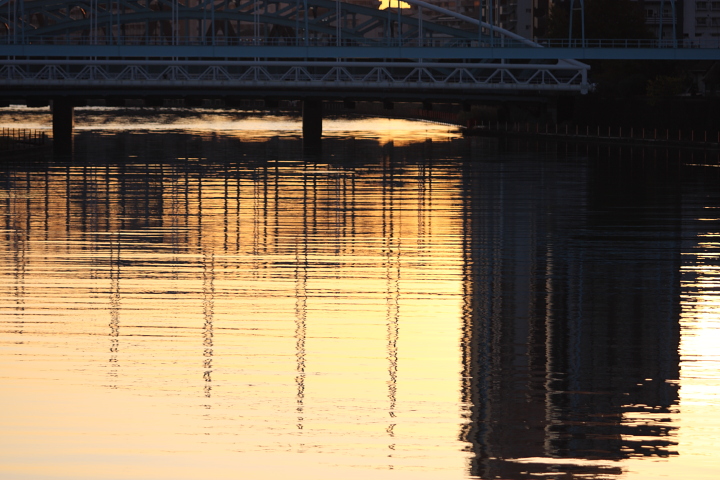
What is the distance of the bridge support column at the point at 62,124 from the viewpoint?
4149 inches

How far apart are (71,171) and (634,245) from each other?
136 ft

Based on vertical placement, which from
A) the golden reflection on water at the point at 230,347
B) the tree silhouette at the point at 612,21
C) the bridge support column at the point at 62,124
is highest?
the tree silhouette at the point at 612,21

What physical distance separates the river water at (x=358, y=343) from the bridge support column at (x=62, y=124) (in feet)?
209

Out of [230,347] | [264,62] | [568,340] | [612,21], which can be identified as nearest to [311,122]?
[264,62]

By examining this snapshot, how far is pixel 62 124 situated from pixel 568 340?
9799 centimetres

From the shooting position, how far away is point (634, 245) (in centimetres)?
3228

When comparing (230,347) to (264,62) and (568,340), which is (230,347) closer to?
(568,340)

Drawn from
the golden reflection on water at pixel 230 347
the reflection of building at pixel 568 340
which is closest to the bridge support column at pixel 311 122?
the reflection of building at pixel 568 340

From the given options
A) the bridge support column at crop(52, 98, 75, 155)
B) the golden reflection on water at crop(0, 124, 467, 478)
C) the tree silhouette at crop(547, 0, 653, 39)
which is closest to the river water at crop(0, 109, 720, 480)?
the golden reflection on water at crop(0, 124, 467, 478)

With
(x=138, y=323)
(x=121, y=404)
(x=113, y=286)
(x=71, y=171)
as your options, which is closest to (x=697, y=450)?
(x=121, y=404)

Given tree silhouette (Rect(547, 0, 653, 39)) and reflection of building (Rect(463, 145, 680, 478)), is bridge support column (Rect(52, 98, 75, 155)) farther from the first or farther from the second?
reflection of building (Rect(463, 145, 680, 478))

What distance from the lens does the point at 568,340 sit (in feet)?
61.4

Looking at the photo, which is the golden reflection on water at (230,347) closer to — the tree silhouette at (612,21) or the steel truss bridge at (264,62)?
the steel truss bridge at (264,62)

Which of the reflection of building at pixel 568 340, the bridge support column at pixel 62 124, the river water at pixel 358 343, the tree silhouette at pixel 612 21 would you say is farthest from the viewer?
the tree silhouette at pixel 612 21
